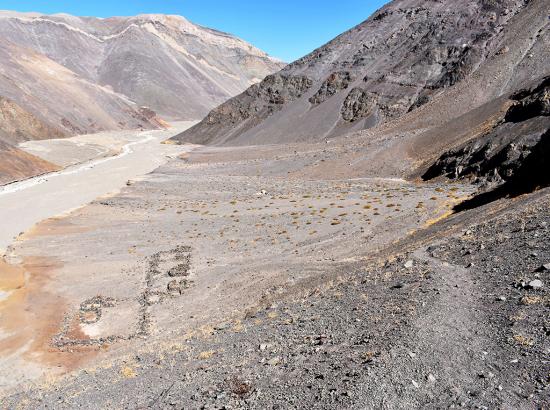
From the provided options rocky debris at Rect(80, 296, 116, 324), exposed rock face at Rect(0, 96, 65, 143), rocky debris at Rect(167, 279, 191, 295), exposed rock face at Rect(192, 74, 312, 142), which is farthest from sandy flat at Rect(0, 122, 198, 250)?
rocky debris at Rect(167, 279, 191, 295)

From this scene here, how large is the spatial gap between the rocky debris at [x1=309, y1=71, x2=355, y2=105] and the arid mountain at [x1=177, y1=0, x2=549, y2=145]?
0.59ft

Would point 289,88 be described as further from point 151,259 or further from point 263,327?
point 263,327

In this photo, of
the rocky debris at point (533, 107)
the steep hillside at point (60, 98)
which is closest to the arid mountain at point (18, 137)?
the steep hillside at point (60, 98)

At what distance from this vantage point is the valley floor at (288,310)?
8.94 metres

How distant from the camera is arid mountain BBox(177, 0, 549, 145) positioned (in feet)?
203

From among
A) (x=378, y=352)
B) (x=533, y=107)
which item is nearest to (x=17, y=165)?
(x=533, y=107)

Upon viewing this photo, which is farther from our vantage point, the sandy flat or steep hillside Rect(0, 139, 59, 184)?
steep hillside Rect(0, 139, 59, 184)

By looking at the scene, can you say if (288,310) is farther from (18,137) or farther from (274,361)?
(18,137)

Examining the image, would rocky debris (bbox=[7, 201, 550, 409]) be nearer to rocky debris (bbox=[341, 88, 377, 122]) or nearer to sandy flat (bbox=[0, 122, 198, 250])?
sandy flat (bbox=[0, 122, 198, 250])

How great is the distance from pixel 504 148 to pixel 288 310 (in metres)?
27.0

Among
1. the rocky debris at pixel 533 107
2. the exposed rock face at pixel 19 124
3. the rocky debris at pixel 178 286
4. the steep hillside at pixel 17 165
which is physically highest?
the exposed rock face at pixel 19 124

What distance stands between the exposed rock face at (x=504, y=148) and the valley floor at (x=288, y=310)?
4147 mm

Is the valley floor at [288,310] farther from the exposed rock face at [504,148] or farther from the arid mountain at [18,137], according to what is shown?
the arid mountain at [18,137]

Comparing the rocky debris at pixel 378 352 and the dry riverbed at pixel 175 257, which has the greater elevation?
the rocky debris at pixel 378 352
